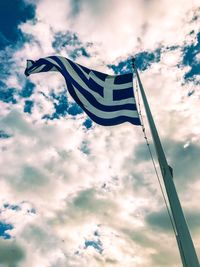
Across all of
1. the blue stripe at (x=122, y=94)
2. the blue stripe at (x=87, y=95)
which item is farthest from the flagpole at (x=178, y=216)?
the blue stripe at (x=122, y=94)

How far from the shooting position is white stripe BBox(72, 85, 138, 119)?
12.6m

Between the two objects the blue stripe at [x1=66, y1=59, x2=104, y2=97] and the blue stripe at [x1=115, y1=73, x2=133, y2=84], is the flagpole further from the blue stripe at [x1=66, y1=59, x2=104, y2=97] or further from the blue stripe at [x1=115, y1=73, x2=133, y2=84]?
the blue stripe at [x1=66, y1=59, x2=104, y2=97]

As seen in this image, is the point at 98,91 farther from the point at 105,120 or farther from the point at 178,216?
the point at 178,216

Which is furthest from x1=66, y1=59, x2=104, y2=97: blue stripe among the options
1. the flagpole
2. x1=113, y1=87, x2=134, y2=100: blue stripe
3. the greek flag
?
the flagpole

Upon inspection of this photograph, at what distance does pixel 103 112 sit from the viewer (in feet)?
43.9

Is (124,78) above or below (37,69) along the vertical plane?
below

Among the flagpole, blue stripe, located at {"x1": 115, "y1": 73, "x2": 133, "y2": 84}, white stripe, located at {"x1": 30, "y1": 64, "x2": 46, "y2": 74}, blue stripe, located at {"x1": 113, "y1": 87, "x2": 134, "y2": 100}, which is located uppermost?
white stripe, located at {"x1": 30, "y1": 64, "x2": 46, "y2": 74}

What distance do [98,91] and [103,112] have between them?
4.49 ft

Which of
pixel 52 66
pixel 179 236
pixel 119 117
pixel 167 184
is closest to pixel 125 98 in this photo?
pixel 119 117

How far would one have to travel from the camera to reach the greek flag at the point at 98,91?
42.6 feet

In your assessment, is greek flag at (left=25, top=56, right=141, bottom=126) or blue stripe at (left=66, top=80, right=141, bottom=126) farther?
greek flag at (left=25, top=56, right=141, bottom=126)

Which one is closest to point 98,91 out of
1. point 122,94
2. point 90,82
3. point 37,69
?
point 90,82

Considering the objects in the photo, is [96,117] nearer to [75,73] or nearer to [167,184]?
[75,73]

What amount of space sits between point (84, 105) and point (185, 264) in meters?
7.92
